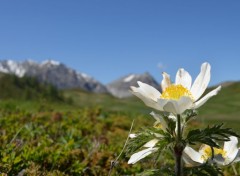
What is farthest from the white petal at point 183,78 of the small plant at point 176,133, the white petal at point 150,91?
the white petal at point 150,91

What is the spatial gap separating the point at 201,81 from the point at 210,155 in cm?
74

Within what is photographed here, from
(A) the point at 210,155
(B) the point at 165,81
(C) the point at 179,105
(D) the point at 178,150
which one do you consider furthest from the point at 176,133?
Result: (A) the point at 210,155

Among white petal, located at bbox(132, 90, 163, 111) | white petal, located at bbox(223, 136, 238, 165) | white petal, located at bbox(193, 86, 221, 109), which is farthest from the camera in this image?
white petal, located at bbox(223, 136, 238, 165)

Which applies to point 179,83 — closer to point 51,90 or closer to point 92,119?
point 92,119

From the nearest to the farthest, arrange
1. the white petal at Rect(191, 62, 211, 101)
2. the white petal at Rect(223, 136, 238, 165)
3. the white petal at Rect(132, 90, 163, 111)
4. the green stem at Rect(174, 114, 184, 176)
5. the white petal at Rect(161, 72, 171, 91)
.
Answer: the white petal at Rect(132, 90, 163, 111), the green stem at Rect(174, 114, 184, 176), the white petal at Rect(191, 62, 211, 101), the white petal at Rect(161, 72, 171, 91), the white petal at Rect(223, 136, 238, 165)

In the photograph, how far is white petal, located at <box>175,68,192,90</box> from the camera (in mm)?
3255

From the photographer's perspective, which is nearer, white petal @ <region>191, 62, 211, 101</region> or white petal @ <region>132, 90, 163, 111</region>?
white petal @ <region>132, 90, 163, 111</region>

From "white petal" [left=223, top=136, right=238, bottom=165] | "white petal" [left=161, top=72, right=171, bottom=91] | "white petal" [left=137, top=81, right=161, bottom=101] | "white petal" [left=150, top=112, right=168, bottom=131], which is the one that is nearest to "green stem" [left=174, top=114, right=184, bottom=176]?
"white petal" [left=150, top=112, right=168, bottom=131]

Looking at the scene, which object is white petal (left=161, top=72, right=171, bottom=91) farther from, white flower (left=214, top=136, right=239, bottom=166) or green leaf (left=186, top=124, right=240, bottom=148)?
white flower (left=214, top=136, right=239, bottom=166)

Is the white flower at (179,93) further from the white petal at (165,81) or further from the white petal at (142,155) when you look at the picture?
the white petal at (142,155)

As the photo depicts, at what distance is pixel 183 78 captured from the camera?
3.30 m

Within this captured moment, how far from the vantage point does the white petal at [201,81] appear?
3002mm

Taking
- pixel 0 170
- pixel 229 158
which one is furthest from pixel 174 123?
pixel 0 170

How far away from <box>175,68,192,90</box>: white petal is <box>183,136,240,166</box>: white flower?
0.45 m
